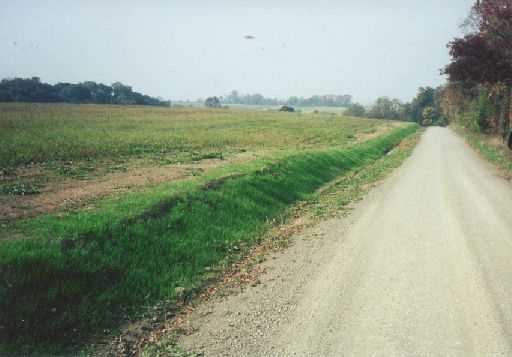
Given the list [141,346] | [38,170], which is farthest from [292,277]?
[38,170]

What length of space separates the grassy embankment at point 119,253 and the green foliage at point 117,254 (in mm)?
15

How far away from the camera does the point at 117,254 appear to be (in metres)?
7.32

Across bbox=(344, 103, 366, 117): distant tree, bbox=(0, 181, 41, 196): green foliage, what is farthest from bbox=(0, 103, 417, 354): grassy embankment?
bbox=(344, 103, 366, 117): distant tree

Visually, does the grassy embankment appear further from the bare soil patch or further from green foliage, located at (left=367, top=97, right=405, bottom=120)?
green foliage, located at (left=367, top=97, right=405, bottom=120)

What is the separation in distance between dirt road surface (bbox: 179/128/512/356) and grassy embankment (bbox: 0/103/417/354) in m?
1.40

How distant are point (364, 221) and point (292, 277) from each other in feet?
14.2

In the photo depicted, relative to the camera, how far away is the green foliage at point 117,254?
5.54 m

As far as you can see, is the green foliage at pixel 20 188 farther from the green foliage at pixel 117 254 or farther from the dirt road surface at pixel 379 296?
the dirt road surface at pixel 379 296

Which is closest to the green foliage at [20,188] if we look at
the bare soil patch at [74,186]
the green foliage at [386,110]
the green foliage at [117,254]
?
the bare soil patch at [74,186]

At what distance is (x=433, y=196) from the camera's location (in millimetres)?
13602

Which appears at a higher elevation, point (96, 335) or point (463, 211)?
point (463, 211)

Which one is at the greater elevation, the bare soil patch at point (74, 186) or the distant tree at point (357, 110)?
the distant tree at point (357, 110)

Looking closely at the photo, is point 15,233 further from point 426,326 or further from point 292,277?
point 426,326

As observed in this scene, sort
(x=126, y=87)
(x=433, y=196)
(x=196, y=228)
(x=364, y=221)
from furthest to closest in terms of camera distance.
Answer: (x=126, y=87), (x=433, y=196), (x=364, y=221), (x=196, y=228)
